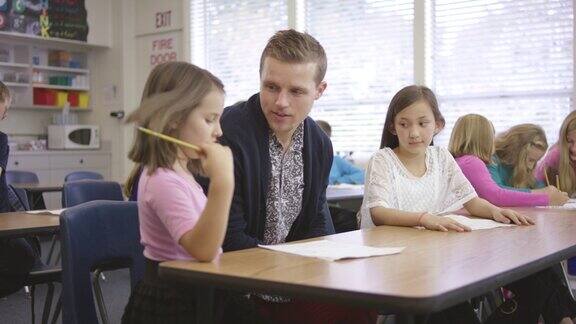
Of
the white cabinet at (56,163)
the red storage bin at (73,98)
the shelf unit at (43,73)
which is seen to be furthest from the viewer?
the red storage bin at (73,98)

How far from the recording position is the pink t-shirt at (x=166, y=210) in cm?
129

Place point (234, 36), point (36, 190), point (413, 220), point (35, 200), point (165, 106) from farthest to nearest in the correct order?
point (234, 36)
point (35, 200)
point (36, 190)
point (413, 220)
point (165, 106)

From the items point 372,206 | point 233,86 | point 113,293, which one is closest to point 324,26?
point 233,86

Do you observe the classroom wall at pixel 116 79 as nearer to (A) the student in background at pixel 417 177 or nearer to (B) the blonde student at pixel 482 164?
(B) the blonde student at pixel 482 164

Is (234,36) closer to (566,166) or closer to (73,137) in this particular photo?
(73,137)

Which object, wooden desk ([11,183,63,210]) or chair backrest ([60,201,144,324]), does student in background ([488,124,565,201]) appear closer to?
chair backrest ([60,201,144,324])

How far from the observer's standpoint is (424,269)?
1175mm

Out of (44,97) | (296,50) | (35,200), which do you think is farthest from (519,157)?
(44,97)

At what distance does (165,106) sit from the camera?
137cm

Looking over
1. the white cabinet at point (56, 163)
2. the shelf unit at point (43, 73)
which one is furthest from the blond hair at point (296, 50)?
the shelf unit at point (43, 73)

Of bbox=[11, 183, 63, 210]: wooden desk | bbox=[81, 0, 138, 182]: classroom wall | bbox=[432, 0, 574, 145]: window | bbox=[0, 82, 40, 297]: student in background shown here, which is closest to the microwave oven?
bbox=[81, 0, 138, 182]: classroom wall

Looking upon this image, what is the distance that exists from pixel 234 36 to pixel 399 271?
5875mm

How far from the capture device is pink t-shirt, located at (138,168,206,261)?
4.24 feet

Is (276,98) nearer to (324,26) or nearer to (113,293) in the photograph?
(113,293)
